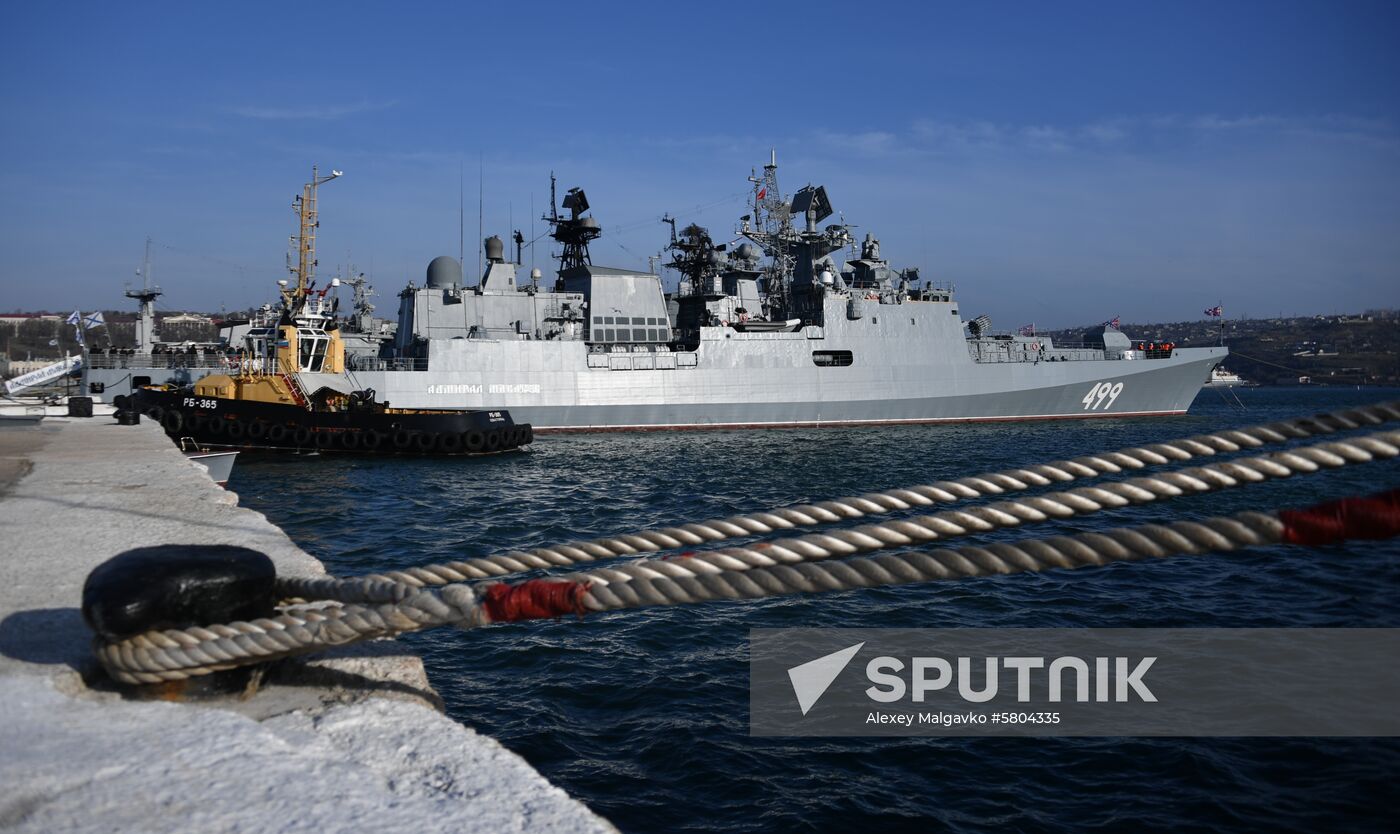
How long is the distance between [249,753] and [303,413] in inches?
831

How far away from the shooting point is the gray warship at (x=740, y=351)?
28.0m

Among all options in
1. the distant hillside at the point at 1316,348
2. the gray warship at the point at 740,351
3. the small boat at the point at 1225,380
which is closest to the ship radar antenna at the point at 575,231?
the gray warship at the point at 740,351

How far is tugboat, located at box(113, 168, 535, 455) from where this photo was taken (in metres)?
20.6

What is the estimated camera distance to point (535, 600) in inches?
96.2

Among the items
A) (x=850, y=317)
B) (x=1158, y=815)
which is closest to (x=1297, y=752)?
(x=1158, y=815)

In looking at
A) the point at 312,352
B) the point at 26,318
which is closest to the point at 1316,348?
the point at 312,352

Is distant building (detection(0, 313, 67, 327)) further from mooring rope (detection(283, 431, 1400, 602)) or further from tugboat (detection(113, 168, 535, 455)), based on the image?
mooring rope (detection(283, 431, 1400, 602))

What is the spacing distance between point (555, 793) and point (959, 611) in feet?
22.6

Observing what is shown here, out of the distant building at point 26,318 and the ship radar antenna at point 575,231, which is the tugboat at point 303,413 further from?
the distant building at point 26,318

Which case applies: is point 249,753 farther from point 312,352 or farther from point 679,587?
point 312,352

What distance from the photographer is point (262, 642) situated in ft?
7.82

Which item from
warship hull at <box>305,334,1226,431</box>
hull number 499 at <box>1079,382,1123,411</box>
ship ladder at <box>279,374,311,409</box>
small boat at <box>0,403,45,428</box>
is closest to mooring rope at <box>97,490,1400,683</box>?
small boat at <box>0,403,45,428</box>

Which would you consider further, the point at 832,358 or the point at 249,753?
the point at 832,358

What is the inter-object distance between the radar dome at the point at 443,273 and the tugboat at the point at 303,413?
23.4 ft
